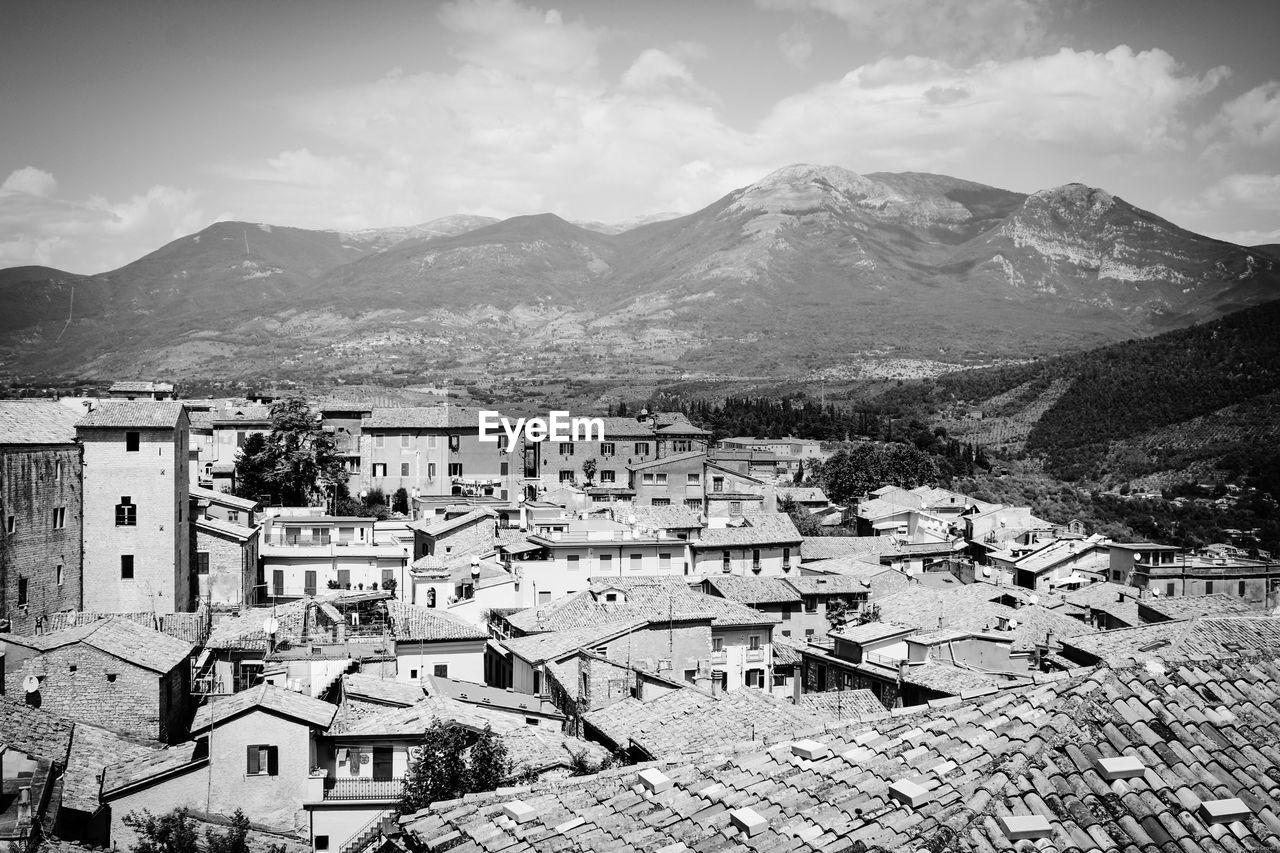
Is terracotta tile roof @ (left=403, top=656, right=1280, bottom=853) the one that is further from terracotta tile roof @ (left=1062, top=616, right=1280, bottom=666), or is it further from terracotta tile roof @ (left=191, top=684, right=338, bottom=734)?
terracotta tile roof @ (left=1062, top=616, right=1280, bottom=666)

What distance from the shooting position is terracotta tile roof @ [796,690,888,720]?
2152 centimetres

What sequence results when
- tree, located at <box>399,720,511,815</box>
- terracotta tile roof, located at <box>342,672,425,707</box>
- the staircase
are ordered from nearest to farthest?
the staircase → tree, located at <box>399,720,511,815</box> → terracotta tile roof, located at <box>342,672,425,707</box>

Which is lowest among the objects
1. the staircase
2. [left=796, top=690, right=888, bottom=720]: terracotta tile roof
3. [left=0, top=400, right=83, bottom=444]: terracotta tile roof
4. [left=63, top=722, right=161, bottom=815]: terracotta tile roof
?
the staircase

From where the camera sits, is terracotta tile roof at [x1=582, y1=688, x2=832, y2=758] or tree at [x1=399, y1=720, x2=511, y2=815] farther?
terracotta tile roof at [x1=582, y1=688, x2=832, y2=758]

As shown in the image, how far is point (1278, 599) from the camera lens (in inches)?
1329

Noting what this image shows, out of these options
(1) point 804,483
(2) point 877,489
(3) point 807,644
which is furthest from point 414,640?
(1) point 804,483

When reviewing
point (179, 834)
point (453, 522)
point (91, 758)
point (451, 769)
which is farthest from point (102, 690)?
point (453, 522)

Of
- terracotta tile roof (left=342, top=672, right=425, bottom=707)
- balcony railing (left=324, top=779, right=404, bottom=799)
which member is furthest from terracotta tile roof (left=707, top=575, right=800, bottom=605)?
balcony railing (left=324, top=779, right=404, bottom=799)

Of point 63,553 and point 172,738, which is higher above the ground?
point 63,553

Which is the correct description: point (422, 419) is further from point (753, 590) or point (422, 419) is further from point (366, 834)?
point (366, 834)

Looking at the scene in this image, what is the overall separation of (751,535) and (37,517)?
2172 cm

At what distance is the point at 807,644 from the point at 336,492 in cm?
3163

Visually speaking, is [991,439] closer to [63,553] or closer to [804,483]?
[804,483]

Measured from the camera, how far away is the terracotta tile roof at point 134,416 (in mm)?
33500
